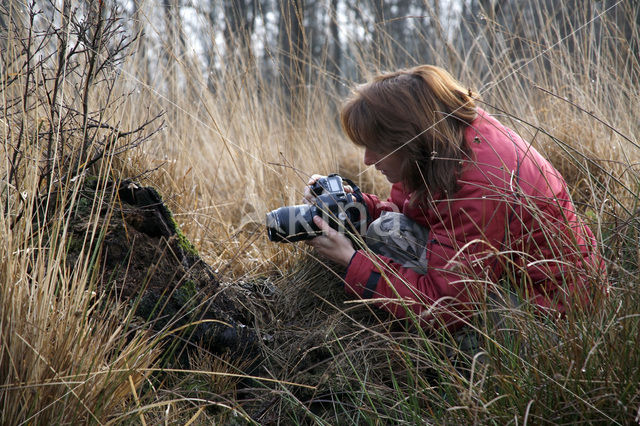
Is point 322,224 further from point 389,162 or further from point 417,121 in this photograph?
point 417,121

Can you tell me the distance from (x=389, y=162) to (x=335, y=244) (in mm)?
356

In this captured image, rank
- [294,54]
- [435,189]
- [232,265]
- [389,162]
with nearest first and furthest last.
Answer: [435,189] → [389,162] → [232,265] → [294,54]

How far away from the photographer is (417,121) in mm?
1859

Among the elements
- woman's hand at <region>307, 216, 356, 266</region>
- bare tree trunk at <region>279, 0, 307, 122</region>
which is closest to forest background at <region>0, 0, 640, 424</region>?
bare tree trunk at <region>279, 0, 307, 122</region>

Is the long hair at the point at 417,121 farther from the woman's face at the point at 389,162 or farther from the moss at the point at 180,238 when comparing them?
the moss at the point at 180,238

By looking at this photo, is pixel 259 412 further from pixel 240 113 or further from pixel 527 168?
pixel 240 113

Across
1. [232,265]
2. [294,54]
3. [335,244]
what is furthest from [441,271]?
[294,54]

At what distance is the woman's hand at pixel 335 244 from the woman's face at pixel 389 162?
28cm

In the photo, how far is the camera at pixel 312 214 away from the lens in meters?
1.96

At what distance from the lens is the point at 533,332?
1.27 m

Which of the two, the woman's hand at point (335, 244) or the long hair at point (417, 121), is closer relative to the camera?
the long hair at point (417, 121)

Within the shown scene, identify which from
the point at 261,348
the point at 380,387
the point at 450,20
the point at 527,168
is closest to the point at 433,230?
the point at 527,168

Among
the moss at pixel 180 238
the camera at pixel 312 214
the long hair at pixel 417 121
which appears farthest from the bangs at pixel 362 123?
the moss at pixel 180 238

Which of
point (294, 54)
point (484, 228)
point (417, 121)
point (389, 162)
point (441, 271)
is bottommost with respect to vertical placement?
point (441, 271)
